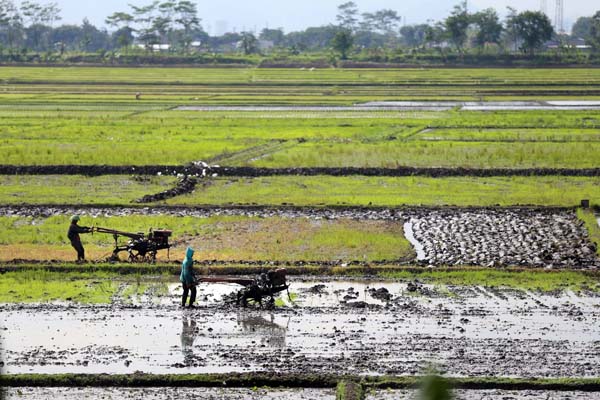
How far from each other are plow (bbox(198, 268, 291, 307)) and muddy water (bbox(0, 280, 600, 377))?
24 cm

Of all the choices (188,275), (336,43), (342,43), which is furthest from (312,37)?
(188,275)

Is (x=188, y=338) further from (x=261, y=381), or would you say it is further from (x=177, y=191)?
(x=177, y=191)

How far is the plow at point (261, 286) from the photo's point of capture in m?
15.1

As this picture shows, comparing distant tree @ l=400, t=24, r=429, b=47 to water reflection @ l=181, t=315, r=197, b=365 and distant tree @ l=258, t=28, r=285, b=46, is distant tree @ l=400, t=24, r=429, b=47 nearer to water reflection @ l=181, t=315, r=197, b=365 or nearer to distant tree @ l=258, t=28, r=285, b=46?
distant tree @ l=258, t=28, r=285, b=46

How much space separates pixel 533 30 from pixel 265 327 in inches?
3403

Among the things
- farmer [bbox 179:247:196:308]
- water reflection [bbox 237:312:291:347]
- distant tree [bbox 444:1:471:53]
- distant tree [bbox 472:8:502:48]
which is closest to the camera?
water reflection [bbox 237:312:291:347]

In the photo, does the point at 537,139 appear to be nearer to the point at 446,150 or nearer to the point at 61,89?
the point at 446,150

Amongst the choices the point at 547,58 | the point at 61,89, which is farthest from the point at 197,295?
the point at 547,58

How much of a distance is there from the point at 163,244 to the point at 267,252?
2.40 meters

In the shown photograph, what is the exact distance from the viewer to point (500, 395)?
1136cm

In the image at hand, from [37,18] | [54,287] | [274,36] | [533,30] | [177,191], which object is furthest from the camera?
[274,36]

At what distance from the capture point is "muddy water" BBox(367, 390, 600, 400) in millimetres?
11250

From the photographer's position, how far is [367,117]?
47.0 meters

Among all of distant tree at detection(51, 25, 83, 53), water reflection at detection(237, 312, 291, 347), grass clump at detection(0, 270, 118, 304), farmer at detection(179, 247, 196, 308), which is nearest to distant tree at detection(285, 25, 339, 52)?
distant tree at detection(51, 25, 83, 53)
